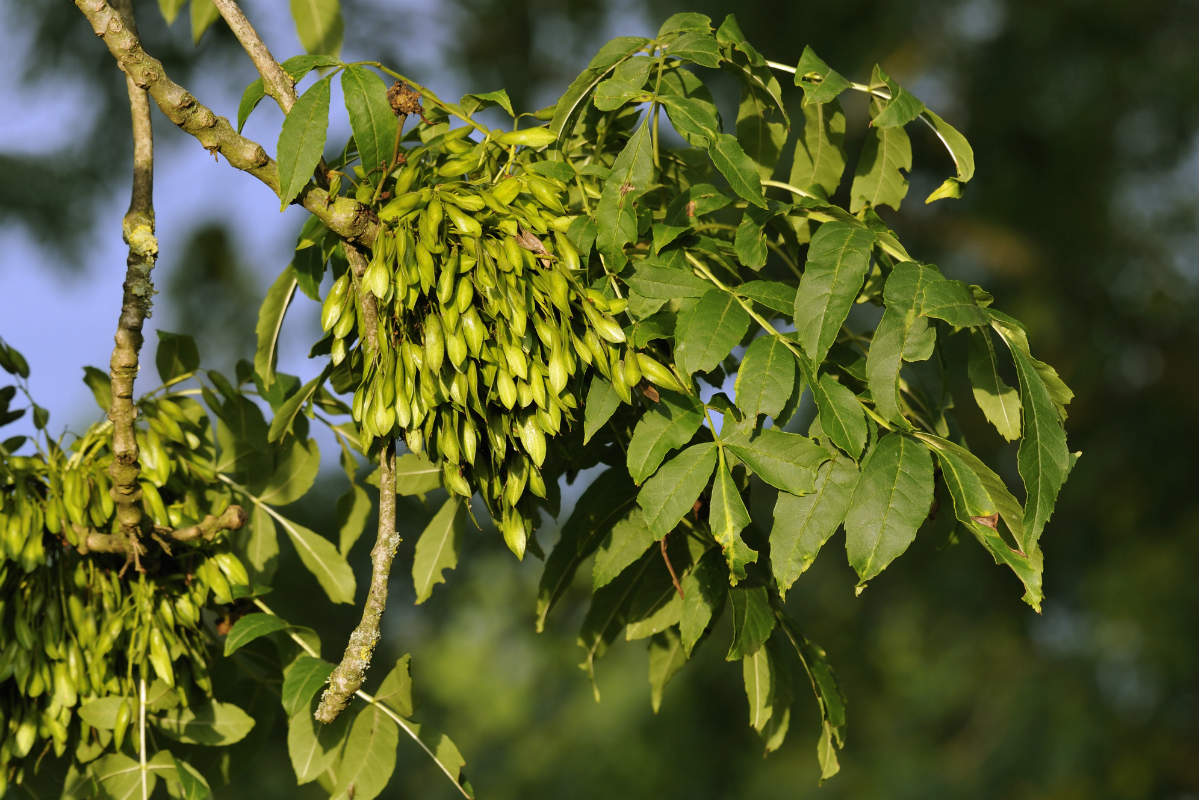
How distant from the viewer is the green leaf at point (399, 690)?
87cm

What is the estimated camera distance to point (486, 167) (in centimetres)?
81

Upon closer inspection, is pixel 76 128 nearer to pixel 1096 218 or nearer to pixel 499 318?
pixel 499 318

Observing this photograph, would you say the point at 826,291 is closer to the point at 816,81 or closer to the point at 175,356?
the point at 816,81

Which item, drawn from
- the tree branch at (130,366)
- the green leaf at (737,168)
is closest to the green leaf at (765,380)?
the green leaf at (737,168)

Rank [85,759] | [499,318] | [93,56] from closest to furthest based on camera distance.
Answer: [499,318]
[85,759]
[93,56]

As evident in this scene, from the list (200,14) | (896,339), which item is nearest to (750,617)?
(896,339)

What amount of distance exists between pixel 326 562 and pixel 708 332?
510mm

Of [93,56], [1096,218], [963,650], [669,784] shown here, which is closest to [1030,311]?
[1096,218]

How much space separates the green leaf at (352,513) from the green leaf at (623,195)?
0.45m

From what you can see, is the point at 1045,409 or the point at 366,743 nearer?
the point at 1045,409

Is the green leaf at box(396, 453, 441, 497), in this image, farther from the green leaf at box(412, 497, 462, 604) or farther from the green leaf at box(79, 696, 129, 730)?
the green leaf at box(79, 696, 129, 730)

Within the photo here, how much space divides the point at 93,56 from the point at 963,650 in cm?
345

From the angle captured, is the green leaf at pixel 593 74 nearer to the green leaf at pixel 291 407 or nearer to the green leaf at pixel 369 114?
the green leaf at pixel 369 114

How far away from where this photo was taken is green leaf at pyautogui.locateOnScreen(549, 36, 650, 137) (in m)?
0.84
